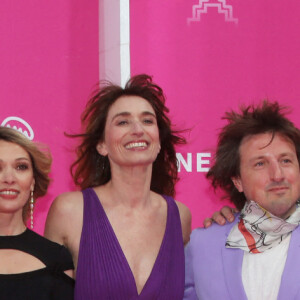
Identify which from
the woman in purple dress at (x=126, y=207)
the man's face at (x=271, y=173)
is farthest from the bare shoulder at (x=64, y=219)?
the man's face at (x=271, y=173)

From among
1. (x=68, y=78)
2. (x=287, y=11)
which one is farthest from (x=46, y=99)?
(x=287, y=11)

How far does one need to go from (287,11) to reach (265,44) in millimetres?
219

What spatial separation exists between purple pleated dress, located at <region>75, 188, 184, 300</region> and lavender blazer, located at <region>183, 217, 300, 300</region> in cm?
7

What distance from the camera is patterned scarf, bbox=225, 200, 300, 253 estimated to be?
222 cm

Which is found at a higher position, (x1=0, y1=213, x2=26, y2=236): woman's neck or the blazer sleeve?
(x1=0, y1=213, x2=26, y2=236): woman's neck

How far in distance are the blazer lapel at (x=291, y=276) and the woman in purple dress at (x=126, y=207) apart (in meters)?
0.53

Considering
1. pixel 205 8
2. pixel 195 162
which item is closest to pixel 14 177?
pixel 195 162

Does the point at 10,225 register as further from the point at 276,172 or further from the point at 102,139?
the point at 276,172

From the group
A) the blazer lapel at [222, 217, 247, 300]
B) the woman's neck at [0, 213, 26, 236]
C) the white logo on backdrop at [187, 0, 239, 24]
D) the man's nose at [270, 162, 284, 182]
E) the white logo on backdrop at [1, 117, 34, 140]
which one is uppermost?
the white logo on backdrop at [187, 0, 239, 24]

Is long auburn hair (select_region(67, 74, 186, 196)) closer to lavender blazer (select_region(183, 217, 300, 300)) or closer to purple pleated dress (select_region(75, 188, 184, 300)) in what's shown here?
purple pleated dress (select_region(75, 188, 184, 300))

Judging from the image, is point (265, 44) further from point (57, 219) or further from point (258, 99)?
point (57, 219)

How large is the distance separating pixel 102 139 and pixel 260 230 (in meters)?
0.87

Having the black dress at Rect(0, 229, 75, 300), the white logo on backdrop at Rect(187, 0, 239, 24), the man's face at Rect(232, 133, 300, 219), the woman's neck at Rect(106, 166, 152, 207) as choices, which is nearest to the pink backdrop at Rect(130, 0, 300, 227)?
the white logo on backdrop at Rect(187, 0, 239, 24)

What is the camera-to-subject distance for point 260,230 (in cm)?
227
